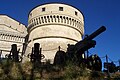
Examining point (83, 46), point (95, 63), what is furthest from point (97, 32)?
point (95, 63)

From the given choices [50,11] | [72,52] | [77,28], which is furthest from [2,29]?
[72,52]

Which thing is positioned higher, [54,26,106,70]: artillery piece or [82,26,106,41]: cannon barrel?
[82,26,106,41]: cannon barrel

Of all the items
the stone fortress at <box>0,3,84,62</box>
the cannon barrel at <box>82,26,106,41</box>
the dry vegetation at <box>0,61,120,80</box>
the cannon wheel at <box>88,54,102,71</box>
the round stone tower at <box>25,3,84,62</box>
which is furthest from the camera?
the round stone tower at <box>25,3,84,62</box>

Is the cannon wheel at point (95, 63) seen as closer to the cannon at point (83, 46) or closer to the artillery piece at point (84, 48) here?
the artillery piece at point (84, 48)

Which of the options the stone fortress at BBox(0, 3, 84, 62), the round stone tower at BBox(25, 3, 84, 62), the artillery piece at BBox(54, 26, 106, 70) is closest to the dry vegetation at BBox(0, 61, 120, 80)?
the artillery piece at BBox(54, 26, 106, 70)

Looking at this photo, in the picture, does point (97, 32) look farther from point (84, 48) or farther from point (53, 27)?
point (53, 27)

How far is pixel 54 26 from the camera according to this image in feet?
82.4

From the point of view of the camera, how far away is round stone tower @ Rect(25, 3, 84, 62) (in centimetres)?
2438

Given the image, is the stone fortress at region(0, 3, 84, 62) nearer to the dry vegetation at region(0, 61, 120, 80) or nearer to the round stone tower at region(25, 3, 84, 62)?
the round stone tower at region(25, 3, 84, 62)

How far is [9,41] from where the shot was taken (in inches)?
1153

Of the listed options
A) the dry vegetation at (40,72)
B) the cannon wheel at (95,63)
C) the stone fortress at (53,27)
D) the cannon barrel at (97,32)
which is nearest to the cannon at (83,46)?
the cannon barrel at (97,32)

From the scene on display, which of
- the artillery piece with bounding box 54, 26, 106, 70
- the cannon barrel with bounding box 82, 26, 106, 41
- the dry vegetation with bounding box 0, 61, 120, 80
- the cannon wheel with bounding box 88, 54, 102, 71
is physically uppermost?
the cannon barrel with bounding box 82, 26, 106, 41

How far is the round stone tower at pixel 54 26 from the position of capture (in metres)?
24.4

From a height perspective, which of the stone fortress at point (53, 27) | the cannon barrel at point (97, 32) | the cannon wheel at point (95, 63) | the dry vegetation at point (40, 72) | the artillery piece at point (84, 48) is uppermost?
the stone fortress at point (53, 27)
